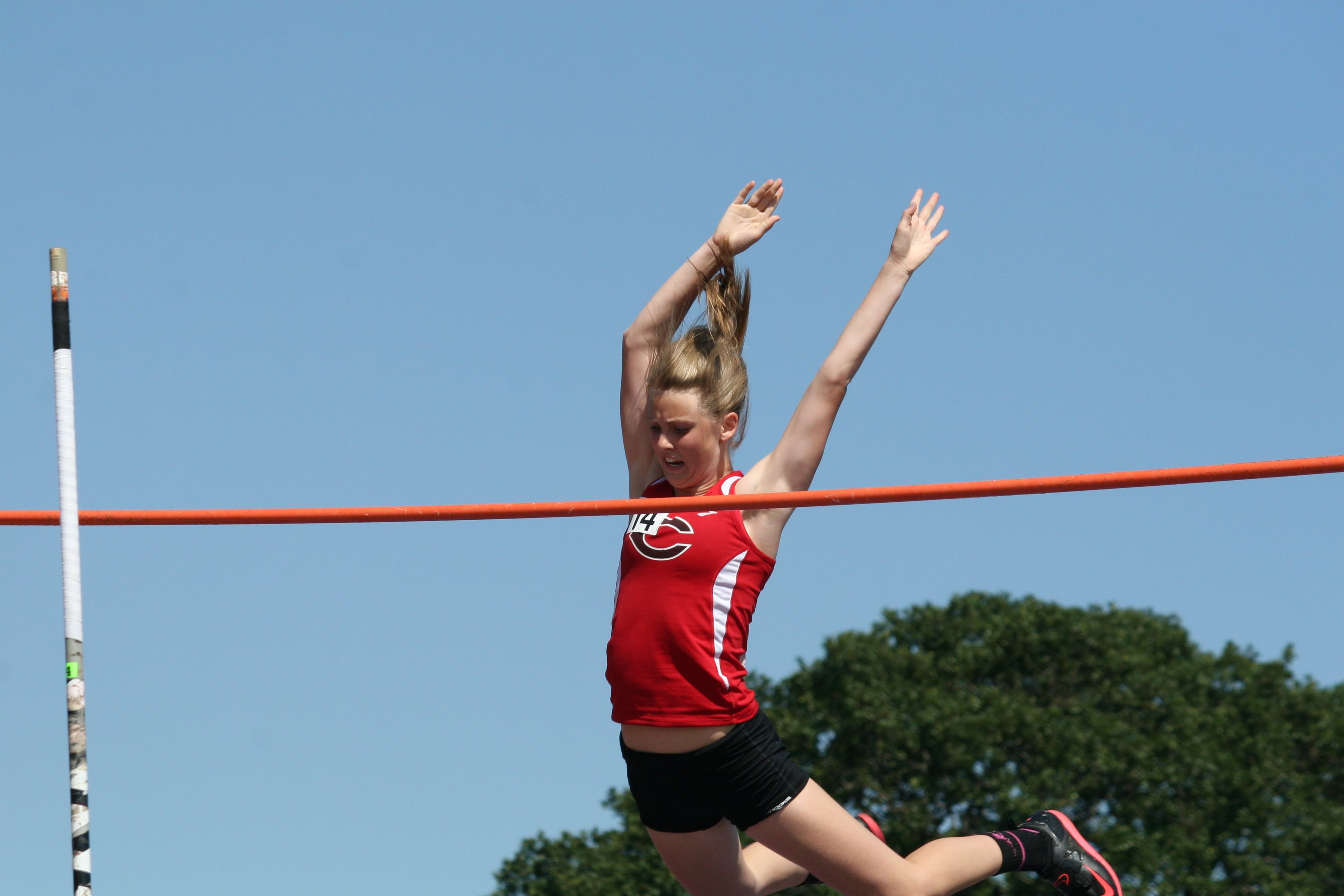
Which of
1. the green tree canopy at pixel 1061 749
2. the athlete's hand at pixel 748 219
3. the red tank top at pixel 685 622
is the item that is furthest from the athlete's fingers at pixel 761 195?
the green tree canopy at pixel 1061 749

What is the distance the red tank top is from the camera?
3.69 meters

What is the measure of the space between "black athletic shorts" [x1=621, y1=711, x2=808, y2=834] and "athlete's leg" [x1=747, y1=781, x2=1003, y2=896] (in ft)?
0.15

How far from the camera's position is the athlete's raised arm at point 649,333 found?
13.8 ft

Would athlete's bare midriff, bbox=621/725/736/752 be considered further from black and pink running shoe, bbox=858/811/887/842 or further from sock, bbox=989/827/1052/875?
sock, bbox=989/827/1052/875

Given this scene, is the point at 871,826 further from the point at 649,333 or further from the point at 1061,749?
the point at 1061,749

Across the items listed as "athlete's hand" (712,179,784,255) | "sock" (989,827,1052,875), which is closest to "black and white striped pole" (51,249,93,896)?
"athlete's hand" (712,179,784,255)

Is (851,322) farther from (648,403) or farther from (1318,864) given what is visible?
(1318,864)

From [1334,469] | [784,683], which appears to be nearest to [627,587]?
[1334,469]

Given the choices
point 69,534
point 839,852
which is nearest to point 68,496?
point 69,534

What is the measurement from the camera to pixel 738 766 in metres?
3.73

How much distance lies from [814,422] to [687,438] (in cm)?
33

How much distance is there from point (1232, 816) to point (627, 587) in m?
11.8

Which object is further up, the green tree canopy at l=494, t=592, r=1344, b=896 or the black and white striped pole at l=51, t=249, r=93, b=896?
the green tree canopy at l=494, t=592, r=1344, b=896

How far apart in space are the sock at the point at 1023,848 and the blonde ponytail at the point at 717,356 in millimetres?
1428
